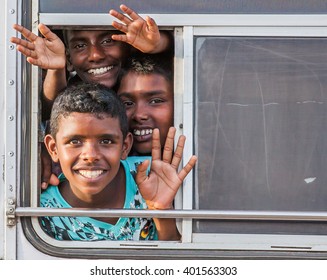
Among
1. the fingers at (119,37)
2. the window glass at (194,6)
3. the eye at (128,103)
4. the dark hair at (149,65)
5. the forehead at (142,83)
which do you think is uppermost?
the window glass at (194,6)

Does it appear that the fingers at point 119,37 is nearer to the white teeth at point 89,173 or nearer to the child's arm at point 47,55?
the child's arm at point 47,55

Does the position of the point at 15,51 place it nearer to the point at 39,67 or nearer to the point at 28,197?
the point at 39,67

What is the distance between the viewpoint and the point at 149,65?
3.23 meters

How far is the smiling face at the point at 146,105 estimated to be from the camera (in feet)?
10.5

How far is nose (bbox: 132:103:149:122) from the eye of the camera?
3211 mm

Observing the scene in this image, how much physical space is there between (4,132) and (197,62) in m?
0.80

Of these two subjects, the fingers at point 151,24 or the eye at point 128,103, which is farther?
the eye at point 128,103

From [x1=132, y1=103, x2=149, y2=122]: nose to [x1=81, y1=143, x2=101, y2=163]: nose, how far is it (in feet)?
0.65

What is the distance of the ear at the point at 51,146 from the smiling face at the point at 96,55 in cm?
27

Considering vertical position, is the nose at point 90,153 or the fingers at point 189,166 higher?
the nose at point 90,153

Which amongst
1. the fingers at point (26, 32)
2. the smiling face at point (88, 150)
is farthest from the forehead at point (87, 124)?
the fingers at point (26, 32)

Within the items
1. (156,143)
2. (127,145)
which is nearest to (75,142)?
(127,145)

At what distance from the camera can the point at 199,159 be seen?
3170 millimetres

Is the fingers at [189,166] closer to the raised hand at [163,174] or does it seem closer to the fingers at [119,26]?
A: the raised hand at [163,174]
